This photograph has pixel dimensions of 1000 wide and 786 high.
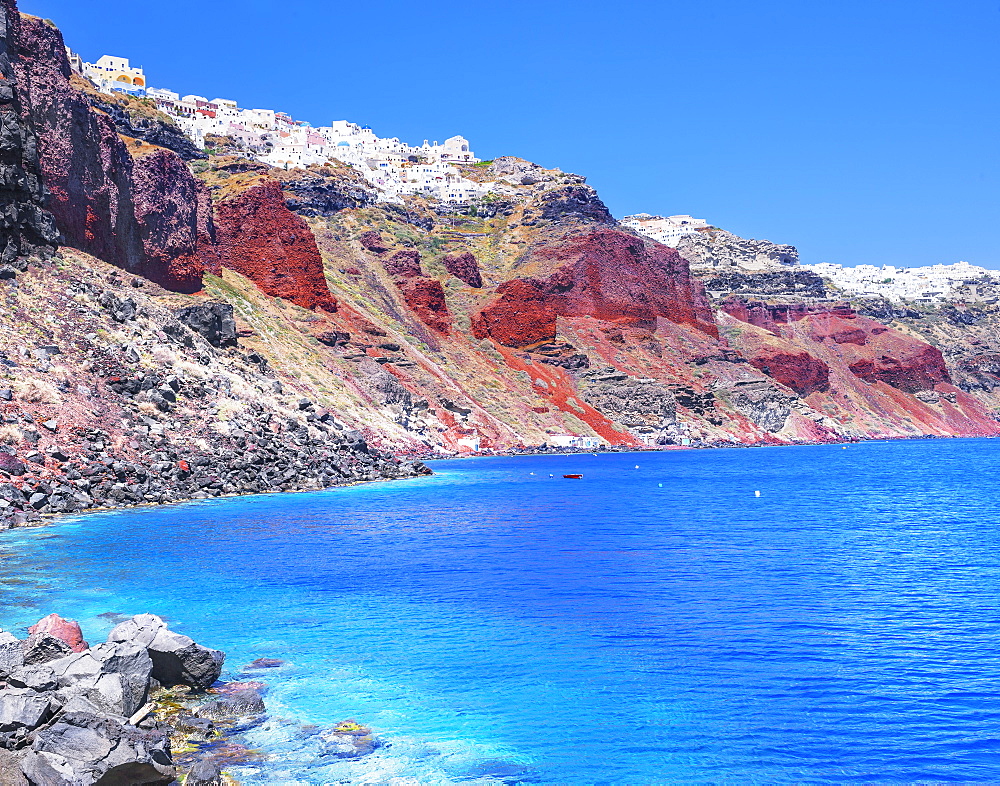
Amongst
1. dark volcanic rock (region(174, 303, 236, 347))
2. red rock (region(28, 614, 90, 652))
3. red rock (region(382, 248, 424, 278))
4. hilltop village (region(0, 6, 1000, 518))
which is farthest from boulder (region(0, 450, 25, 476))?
red rock (region(382, 248, 424, 278))

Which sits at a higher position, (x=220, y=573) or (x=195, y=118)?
(x=195, y=118)

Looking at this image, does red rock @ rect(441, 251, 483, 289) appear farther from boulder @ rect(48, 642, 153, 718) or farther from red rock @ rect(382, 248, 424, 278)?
boulder @ rect(48, 642, 153, 718)

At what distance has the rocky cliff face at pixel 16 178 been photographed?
58781 mm

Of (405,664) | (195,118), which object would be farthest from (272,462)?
(195,118)

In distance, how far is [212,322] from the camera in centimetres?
7775

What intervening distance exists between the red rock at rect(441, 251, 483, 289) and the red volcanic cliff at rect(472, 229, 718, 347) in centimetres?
821

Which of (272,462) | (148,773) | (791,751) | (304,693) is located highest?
(272,462)

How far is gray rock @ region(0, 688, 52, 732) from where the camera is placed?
11797 mm

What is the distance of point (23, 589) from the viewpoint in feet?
83.5

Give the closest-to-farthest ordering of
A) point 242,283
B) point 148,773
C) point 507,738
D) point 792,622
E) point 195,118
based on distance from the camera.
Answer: point 148,773 < point 507,738 < point 792,622 < point 242,283 < point 195,118

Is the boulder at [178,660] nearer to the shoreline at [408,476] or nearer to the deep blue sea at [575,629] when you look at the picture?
the deep blue sea at [575,629]

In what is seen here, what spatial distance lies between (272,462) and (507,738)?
167 ft

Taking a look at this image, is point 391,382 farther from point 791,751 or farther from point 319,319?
point 791,751

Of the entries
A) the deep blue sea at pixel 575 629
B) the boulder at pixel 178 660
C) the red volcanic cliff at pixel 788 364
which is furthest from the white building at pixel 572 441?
the boulder at pixel 178 660
